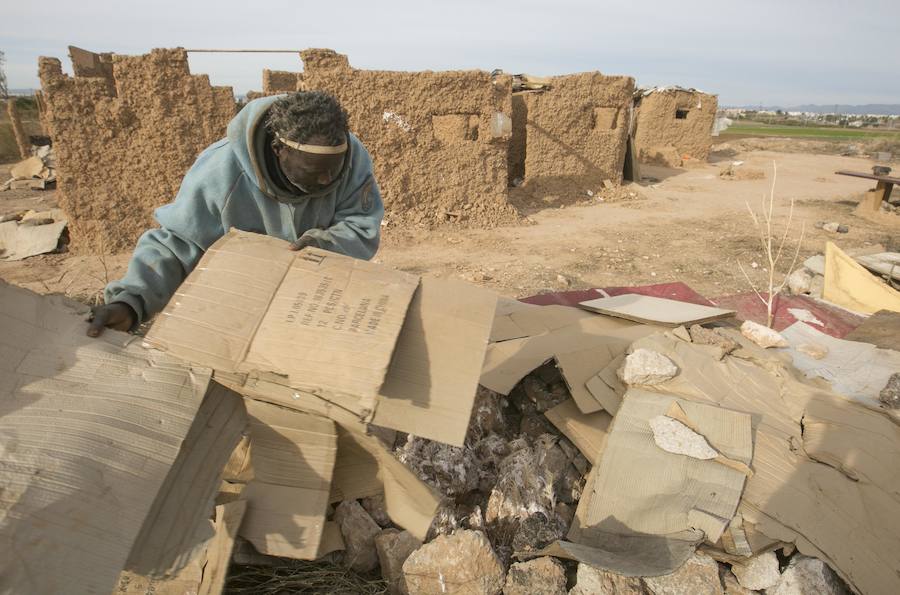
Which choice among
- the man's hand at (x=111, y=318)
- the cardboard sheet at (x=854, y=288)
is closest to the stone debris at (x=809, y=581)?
the man's hand at (x=111, y=318)

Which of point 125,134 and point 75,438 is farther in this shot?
point 125,134

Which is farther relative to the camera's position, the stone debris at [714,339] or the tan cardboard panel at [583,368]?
Answer: the stone debris at [714,339]

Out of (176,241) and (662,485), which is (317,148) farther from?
(662,485)

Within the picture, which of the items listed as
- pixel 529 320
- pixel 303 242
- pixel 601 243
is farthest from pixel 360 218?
pixel 601 243

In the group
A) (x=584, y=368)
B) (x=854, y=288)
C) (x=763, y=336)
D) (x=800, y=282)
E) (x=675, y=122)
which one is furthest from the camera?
(x=675, y=122)

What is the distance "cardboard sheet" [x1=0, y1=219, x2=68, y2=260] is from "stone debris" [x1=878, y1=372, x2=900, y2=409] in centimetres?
736

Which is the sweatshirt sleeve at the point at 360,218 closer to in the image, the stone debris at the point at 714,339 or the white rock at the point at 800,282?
the stone debris at the point at 714,339

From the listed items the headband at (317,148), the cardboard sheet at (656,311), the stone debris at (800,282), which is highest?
the headband at (317,148)

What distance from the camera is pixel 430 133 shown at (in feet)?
22.0

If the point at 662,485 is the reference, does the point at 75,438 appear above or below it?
above

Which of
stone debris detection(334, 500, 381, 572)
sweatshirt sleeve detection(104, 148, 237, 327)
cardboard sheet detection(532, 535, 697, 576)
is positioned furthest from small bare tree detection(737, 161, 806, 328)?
sweatshirt sleeve detection(104, 148, 237, 327)

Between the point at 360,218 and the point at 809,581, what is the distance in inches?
75.0

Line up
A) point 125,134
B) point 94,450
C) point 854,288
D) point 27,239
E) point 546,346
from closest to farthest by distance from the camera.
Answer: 1. point 94,450
2. point 546,346
3. point 854,288
4. point 125,134
5. point 27,239

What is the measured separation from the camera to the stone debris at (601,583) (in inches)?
55.9
